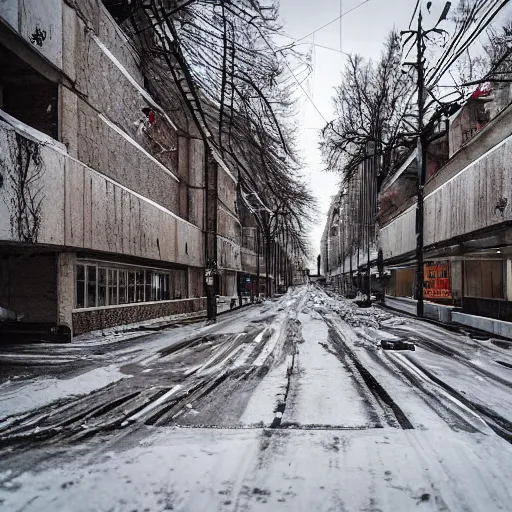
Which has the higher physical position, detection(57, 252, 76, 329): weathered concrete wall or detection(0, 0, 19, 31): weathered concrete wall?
detection(0, 0, 19, 31): weathered concrete wall

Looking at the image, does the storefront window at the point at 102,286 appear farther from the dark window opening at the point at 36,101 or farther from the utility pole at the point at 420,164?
the utility pole at the point at 420,164

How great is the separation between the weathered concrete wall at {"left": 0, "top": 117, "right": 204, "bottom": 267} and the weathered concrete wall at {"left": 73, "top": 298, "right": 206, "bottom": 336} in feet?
6.31

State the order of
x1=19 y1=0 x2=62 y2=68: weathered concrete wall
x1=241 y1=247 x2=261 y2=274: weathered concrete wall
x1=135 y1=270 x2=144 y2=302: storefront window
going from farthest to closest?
x1=241 y1=247 x2=261 y2=274: weathered concrete wall, x1=135 y1=270 x2=144 y2=302: storefront window, x1=19 y1=0 x2=62 y2=68: weathered concrete wall

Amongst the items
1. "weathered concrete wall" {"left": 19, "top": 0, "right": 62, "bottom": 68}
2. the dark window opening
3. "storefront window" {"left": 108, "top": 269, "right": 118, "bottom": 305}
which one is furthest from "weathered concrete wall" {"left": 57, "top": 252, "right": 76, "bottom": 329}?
"weathered concrete wall" {"left": 19, "top": 0, "right": 62, "bottom": 68}

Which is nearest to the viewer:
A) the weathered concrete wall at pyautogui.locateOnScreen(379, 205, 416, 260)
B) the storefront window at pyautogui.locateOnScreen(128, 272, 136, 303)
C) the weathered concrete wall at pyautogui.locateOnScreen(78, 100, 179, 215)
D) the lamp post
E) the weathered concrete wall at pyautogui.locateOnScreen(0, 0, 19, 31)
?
the weathered concrete wall at pyautogui.locateOnScreen(0, 0, 19, 31)

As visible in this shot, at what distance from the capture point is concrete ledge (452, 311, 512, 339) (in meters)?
13.1

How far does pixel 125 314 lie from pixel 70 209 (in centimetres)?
561

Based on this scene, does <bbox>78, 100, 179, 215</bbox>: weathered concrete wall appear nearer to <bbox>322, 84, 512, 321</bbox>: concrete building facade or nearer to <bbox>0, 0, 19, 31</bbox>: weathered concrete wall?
<bbox>0, 0, 19, 31</bbox>: weathered concrete wall

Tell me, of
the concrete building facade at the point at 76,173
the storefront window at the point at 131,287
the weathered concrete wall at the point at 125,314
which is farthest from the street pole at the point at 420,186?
the storefront window at the point at 131,287

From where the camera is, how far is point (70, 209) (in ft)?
37.1

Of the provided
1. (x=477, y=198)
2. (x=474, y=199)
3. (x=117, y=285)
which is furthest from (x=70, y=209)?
(x=474, y=199)

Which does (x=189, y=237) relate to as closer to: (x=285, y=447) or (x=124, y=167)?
(x=124, y=167)

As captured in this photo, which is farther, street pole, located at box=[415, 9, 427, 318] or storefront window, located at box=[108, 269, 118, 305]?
street pole, located at box=[415, 9, 427, 318]

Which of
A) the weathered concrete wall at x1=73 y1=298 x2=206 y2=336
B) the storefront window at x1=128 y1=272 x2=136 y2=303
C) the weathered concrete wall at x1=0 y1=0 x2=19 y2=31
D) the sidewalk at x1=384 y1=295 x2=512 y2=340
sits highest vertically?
the weathered concrete wall at x1=0 y1=0 x2=19 y2=31
